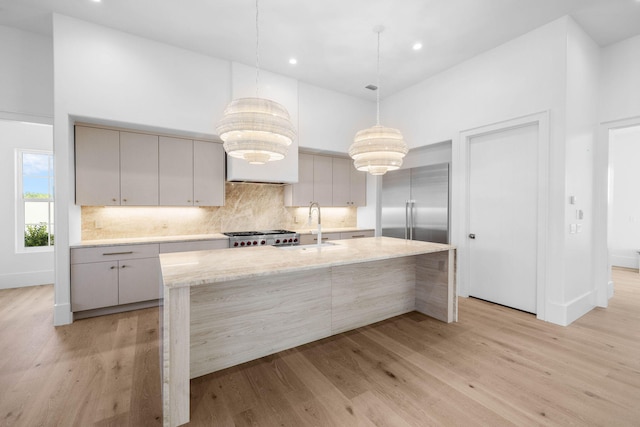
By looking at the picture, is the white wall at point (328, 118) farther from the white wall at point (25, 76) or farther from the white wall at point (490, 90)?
the white wall at point (25, 76)

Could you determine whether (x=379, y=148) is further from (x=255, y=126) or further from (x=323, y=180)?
(x=323, y=180)

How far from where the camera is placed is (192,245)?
12.5 feet

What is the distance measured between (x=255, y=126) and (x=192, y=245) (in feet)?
7.93

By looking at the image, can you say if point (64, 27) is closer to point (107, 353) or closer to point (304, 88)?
point (304, 88)


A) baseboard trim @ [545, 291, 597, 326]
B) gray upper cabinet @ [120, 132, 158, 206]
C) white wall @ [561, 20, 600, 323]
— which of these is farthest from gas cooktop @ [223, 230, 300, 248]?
white wall @ [561, 20, 600, 323]

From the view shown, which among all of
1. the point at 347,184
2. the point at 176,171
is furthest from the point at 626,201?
the point at 176,171

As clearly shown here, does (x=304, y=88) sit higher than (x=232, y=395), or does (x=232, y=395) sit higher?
(x=304, y=88)

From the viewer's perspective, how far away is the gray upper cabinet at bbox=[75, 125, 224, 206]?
11.4ft

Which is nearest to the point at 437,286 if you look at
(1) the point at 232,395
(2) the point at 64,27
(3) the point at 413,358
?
(3) the point at 413,358

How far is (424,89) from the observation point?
15.1ft

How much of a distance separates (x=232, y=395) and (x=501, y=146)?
13.4ft

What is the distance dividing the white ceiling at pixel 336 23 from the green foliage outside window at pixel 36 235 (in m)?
3.04

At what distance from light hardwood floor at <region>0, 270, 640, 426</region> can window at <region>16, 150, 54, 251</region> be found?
83.9 inches

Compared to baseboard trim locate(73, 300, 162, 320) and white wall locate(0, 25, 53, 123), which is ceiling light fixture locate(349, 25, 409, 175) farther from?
white wall locate(0, 25, 53, 123)
